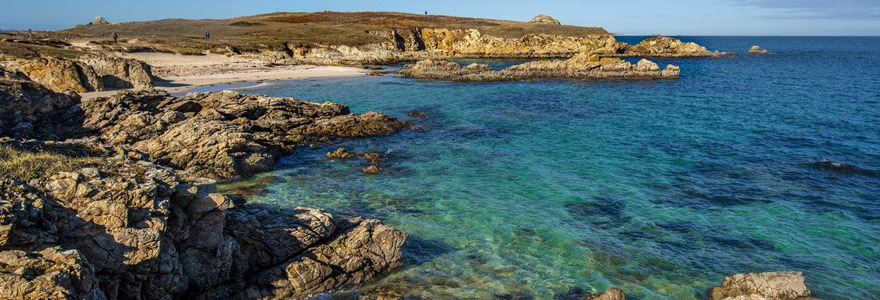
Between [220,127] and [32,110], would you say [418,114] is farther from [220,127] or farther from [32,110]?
[32,110]

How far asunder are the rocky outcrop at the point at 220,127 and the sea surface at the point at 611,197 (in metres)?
1.38

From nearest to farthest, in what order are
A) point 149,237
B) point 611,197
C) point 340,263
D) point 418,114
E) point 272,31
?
point 149,237 → point 340,263 → point 611,197 → point 418,114 → point 272,31

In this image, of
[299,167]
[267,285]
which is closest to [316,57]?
[299,167]

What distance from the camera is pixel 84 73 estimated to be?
38.7 metres

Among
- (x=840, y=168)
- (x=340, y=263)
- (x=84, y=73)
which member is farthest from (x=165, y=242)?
(x=84, y=73)

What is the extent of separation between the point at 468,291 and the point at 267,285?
501 cm

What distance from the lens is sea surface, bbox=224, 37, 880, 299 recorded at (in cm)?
1437

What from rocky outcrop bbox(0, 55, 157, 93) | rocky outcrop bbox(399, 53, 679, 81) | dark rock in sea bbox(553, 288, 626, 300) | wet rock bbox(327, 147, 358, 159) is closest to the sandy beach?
rocky outcrop bbox(0, 55, 157, 93)

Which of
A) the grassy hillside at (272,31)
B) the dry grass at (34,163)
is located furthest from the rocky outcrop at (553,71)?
the dry grass at (34,163)

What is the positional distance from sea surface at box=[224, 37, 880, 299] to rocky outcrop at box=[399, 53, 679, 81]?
93.6 feet

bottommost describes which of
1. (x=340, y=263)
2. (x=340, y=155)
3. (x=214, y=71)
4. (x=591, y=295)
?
(x=591, y=295)

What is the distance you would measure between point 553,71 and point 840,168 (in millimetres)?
51663

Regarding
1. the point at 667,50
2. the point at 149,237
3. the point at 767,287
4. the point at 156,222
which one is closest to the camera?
the point at 149,237

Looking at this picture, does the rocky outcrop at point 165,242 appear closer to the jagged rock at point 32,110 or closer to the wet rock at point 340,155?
the wet rock at point 340,155
